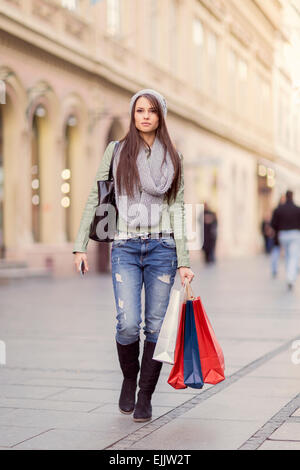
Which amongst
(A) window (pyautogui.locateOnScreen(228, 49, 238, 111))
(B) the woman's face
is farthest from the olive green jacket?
(A) window (pyautogui.locateOnScreen(228, 49, 238, 111))

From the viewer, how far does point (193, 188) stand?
1367 inches

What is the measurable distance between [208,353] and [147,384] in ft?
1.41

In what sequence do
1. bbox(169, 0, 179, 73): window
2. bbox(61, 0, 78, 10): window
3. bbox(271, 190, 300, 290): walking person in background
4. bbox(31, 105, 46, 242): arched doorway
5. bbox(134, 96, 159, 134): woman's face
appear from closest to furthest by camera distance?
bbox(134, 96, 159, 134): woman's face, bbox(271, 190, 300, 290): walking person in background, bbox(31, 105, 46, 242): arched doorway, bbox(61, 0, 78, 10): window, bbox(169, 0, 179, 73): window

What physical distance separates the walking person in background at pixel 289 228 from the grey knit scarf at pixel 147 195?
455 inches

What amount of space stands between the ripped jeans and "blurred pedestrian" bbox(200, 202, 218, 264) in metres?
24.7

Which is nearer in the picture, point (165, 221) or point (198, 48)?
point (165, 221)

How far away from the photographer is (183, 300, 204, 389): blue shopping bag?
4.96m

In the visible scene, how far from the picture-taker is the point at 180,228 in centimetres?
524

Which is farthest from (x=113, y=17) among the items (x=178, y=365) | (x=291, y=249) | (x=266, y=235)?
(x=178, y=365)

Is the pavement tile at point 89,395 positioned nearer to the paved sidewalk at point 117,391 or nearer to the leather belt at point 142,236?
the paved sidewalk at point 117,391

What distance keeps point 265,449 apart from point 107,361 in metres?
3.24

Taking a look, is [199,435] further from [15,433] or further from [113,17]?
[113,17]

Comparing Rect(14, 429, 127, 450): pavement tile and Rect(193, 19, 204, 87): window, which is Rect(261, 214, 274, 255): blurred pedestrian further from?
Rect(14, 429, 127, 450): pavement tile

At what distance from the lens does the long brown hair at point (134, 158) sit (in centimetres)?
518
